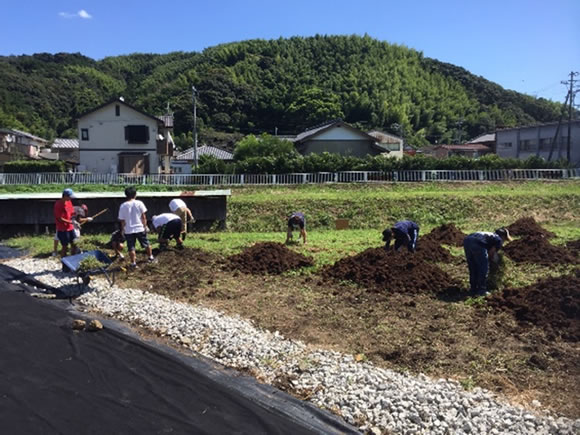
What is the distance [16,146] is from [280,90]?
55.3 metres

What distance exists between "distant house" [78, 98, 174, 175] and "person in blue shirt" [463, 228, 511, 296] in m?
31.6

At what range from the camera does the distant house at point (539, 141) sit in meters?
41.2

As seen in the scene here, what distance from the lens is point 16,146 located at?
173ft

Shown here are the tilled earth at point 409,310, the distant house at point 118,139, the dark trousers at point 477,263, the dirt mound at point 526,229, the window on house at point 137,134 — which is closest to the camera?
the tilled earth at point 409,310

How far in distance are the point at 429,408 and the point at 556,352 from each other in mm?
1995

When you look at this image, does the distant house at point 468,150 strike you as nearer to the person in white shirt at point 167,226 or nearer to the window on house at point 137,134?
the window on house at point 137,134

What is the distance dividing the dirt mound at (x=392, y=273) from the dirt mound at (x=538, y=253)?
9.04 ft

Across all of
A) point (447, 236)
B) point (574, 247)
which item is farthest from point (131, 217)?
point (574, 247)

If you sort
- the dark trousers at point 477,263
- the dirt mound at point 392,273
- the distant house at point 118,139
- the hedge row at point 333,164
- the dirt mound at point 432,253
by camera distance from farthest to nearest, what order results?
1. the distant house at point 118,139
2. the hedge row at point 333,164
3. the dirt mound at point 432,253
4. the dirt mound at point 392,273
5. the dark trousers at point 477,263

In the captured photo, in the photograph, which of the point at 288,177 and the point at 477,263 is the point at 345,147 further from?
the point at 477,263

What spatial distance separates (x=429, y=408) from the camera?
4.00m

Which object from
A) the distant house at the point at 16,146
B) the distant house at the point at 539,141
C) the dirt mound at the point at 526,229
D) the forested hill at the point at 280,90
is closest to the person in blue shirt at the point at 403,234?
the dirt mound at the point at 526,229

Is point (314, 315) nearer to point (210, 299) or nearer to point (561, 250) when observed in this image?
point (210, 299)

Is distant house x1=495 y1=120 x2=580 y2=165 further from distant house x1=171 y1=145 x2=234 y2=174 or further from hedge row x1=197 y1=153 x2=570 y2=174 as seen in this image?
distant house x1=171 y1=145 x2=234 y2=174
